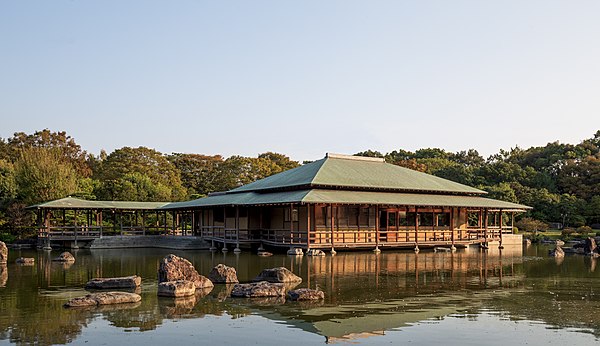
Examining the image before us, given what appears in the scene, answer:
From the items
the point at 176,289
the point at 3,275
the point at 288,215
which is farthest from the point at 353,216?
the point at 176,289

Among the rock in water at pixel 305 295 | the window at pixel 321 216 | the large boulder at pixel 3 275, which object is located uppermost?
the window at pixel 321 216

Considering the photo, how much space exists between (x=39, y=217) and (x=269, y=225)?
17.3m

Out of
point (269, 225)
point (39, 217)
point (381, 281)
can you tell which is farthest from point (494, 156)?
point (381, 281)

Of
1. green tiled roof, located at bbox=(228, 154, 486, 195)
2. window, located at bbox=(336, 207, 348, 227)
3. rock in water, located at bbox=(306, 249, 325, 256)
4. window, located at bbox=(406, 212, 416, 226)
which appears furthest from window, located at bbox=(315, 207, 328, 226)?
window, located at bbox=(406, 212, 416, 226)

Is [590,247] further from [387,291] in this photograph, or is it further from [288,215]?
[387,291]

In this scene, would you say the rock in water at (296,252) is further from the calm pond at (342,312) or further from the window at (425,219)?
the window at (425,219)

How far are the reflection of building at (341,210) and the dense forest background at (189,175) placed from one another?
737 centimetres

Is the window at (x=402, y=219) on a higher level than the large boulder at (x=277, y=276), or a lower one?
higher

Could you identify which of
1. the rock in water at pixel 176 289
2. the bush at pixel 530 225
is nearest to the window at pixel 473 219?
the bush at pixel 530 225

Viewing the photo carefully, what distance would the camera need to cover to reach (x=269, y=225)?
39.3 metres

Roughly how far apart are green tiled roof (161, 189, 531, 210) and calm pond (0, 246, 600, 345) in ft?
29.6

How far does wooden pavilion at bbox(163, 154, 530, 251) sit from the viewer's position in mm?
34344

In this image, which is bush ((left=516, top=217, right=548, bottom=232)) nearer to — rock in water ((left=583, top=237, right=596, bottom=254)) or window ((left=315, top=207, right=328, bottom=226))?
rock in water ((left=583, top=237, right=596, bottom=254))

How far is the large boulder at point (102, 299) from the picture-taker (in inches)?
597
